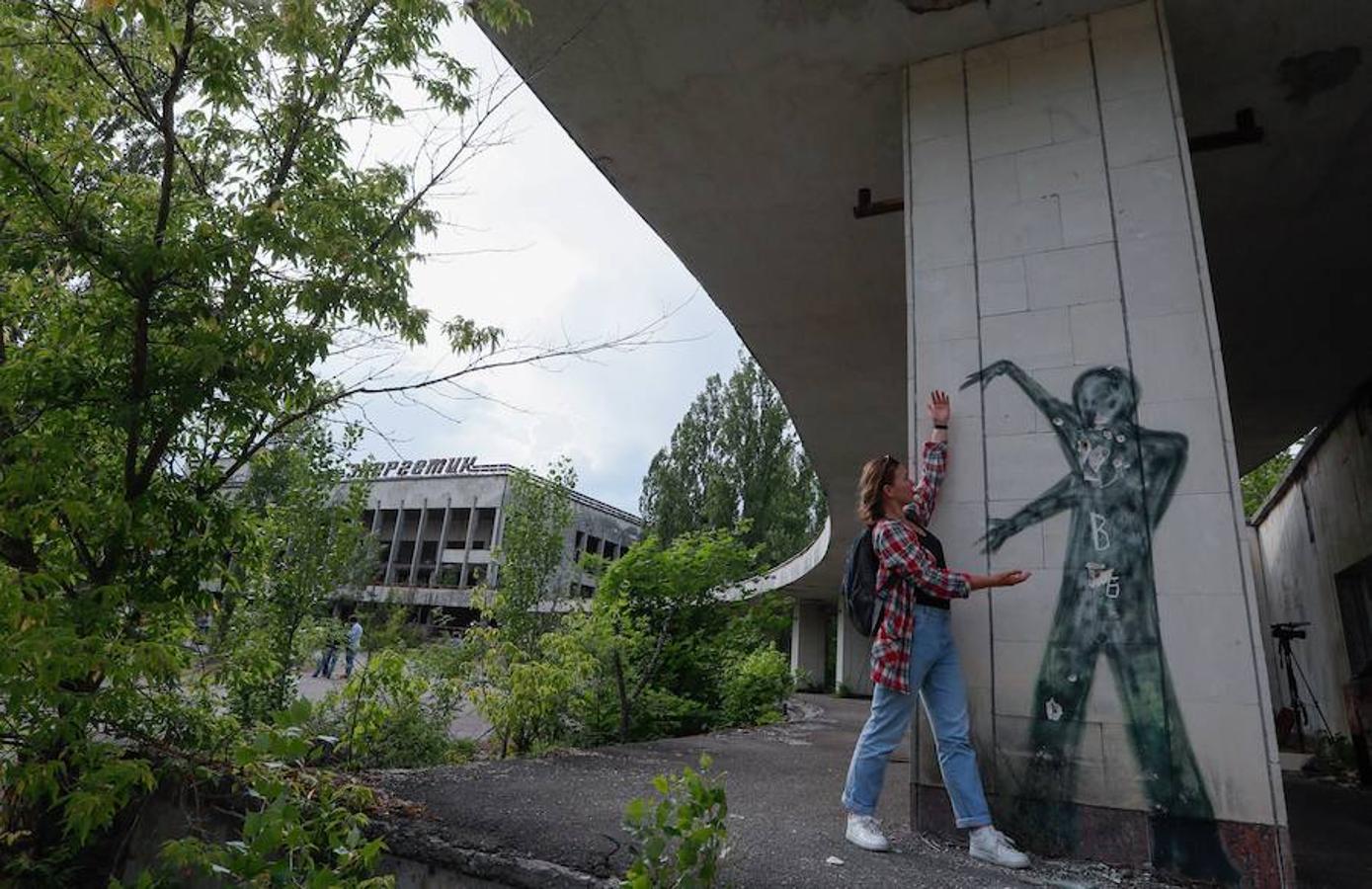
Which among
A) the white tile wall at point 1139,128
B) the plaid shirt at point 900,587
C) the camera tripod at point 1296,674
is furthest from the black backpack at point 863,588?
the camera tripod at point 1296,674

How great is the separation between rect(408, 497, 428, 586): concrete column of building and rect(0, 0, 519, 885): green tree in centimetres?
3809

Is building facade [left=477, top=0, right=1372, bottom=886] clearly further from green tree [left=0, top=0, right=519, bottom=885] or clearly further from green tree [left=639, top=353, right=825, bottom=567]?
green tree [left=639, top=353, right=825, bottom=567]

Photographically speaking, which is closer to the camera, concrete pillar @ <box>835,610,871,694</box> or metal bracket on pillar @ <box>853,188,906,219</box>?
metal bracket on pillar @ <box>853,188,906,219</box>

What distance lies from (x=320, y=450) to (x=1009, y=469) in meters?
5.00

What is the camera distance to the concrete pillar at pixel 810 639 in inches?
913

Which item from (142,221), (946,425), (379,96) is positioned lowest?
(946,425)

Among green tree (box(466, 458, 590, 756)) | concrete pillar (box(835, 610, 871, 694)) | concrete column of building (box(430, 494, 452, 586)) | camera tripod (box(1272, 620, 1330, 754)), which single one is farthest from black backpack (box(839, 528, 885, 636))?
concrete column of building (box(430, 494, 452, 586))

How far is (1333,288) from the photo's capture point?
Answer: 6.22 meters

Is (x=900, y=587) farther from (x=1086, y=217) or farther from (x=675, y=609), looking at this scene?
(x=675, y=609)

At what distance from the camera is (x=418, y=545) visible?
39844 mm

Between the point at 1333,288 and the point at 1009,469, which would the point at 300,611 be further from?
the point at 1333,288

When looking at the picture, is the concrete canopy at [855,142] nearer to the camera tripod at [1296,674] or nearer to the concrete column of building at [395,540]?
the camera tripod at [1296,674]

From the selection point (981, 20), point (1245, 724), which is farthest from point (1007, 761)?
point (981, 20)

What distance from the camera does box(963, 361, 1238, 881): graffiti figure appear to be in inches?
108
